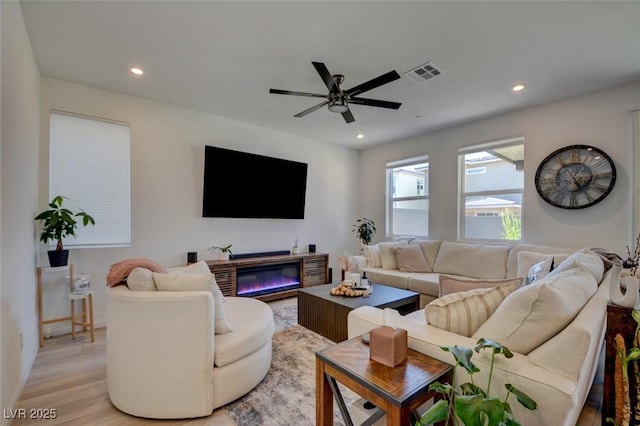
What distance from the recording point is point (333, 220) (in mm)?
5598

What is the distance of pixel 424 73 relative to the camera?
285 centimetres

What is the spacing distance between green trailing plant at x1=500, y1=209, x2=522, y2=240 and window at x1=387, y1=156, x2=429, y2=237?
118 centimetres

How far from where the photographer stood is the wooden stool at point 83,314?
112 inches

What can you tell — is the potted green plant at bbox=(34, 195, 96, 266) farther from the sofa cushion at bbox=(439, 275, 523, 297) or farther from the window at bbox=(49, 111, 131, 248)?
the sofa cushion at bbox=(439, 275, 523, 297)

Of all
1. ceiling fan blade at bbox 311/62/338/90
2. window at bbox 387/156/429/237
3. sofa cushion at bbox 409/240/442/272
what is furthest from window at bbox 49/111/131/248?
window at bbox 387/156/429/237

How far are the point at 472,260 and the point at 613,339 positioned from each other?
2701mm

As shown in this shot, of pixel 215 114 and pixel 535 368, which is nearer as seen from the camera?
pixel 535 368

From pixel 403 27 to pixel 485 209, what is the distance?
3.09 metres

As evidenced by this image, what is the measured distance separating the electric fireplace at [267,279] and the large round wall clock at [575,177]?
12.0 feet

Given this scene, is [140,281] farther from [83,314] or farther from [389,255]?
[389,255]

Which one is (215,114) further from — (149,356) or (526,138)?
(526,138)

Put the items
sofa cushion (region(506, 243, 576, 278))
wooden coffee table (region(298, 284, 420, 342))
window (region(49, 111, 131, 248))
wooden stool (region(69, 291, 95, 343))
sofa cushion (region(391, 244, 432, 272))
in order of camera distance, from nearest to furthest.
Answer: wooden coffee table (region(298, 284, 420, 342))
wooden stool (region(69, 291, 95, 343))
window (region(49, 111, 131, 248))
sofa cushion (region(506, 243, 576, 278))
sofa cushion (region(391, 244, 432, 272))

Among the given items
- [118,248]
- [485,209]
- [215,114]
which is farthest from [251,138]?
[485,209]

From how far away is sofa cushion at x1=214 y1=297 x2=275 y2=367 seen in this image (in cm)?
181
